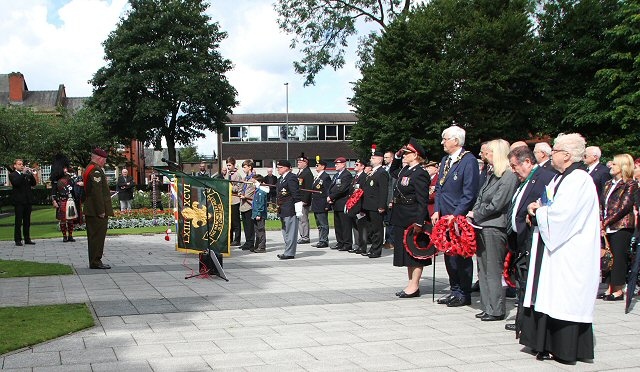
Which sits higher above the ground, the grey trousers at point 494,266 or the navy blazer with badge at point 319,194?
the navy blazer with badge at point 319,194

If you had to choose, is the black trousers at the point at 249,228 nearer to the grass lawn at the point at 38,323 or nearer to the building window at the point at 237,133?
the grass lawn at the point at 38,323

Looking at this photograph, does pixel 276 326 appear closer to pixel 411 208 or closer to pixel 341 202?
pixel 411 208

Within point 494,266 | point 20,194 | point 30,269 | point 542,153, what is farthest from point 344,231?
point 20,194

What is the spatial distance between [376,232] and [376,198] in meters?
0.73

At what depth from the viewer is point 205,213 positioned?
10.9m

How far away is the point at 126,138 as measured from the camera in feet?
181

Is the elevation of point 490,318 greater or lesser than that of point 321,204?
lesser

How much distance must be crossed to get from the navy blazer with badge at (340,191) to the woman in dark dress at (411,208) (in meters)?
6.03

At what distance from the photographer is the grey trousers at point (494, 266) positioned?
7449 mm

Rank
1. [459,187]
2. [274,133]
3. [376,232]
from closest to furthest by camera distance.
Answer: [459,187] < [376,232] < [274,133]

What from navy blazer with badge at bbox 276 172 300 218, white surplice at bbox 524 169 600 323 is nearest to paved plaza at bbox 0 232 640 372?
white surplice at bbox 524 169 600 323

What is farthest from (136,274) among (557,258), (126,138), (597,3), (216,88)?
(126,138)

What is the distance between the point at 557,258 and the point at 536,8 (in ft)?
116

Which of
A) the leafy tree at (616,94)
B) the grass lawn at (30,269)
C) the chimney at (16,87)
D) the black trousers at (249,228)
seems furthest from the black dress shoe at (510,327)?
the chimney at (16,87)
